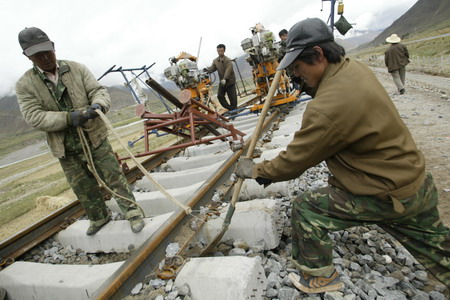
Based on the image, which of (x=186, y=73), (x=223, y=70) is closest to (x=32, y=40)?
(x=186, y=73)

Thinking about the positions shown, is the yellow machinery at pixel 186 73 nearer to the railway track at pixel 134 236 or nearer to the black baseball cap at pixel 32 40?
the railway track at pixel 134 236

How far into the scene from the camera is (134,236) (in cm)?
286

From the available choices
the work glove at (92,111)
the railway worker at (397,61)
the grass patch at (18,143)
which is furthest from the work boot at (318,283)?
the grass patch at (18,143)

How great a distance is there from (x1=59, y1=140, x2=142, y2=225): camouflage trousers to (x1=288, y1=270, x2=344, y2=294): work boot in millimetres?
1931

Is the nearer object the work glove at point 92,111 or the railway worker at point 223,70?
the work glove at point 92,111

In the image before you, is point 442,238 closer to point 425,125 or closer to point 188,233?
point 188,233

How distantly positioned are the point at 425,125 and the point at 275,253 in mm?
4733

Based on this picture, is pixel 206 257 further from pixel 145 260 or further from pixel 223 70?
pixel 223 70

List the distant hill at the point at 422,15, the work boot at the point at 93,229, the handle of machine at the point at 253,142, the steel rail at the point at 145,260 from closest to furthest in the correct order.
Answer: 1. the steel rail at the point at 145,260
2. the handle of machine at the point at 253,142
3. the work boot at the point at 93,229
4. the distant hill at the point at 422,15

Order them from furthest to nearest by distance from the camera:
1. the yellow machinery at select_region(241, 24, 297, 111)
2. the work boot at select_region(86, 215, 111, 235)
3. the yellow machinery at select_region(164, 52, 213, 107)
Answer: the yellow machinery at select_region(164, 52, 213, 107) < the yellow machinery at select_region(241, 24, 297, 111) < the work boot at select_region(86, 215, 111, 235)

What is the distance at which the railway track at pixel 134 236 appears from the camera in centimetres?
213

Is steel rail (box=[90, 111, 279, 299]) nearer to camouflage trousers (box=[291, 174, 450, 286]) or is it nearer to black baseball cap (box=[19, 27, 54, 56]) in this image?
camouflage trousers (box=[291, 174, 450, 286])

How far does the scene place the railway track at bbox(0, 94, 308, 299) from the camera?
2.13 m

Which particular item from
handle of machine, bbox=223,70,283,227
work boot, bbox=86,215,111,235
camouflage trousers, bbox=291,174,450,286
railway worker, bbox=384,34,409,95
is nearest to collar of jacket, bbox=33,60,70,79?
work boot, bbox=86,215,111,235
